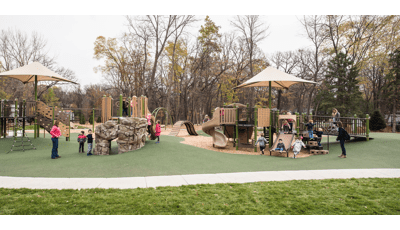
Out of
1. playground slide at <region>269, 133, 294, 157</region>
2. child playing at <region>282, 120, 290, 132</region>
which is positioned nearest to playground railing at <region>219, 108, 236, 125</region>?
playground slide at <region>269, 133, 294, 157</region>

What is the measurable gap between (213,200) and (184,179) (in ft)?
7.09

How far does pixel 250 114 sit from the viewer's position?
1528cm

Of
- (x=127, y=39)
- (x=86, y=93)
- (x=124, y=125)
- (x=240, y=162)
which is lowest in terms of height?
(x=240, y=162)

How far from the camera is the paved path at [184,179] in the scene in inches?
255

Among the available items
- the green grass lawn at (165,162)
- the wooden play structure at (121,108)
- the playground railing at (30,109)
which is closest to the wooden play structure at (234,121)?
the green grass lawn at (165,162)

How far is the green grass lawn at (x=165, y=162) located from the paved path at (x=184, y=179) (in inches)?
26.6

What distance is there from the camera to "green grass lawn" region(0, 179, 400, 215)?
15.6 feet

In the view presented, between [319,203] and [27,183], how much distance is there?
8.23 m

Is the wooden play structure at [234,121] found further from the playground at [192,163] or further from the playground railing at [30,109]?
the playground railing at [30,109]

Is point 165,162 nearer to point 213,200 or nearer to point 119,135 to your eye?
point 119,135

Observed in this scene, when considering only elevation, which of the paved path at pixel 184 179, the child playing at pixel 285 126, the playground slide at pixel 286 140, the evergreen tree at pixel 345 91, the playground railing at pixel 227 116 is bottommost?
the paved path at pixel 184 179

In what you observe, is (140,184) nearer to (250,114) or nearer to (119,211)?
(119,211)

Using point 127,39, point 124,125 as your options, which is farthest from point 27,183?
point 127,39

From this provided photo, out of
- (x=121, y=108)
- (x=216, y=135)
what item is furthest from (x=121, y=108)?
(x=216, y=135)
